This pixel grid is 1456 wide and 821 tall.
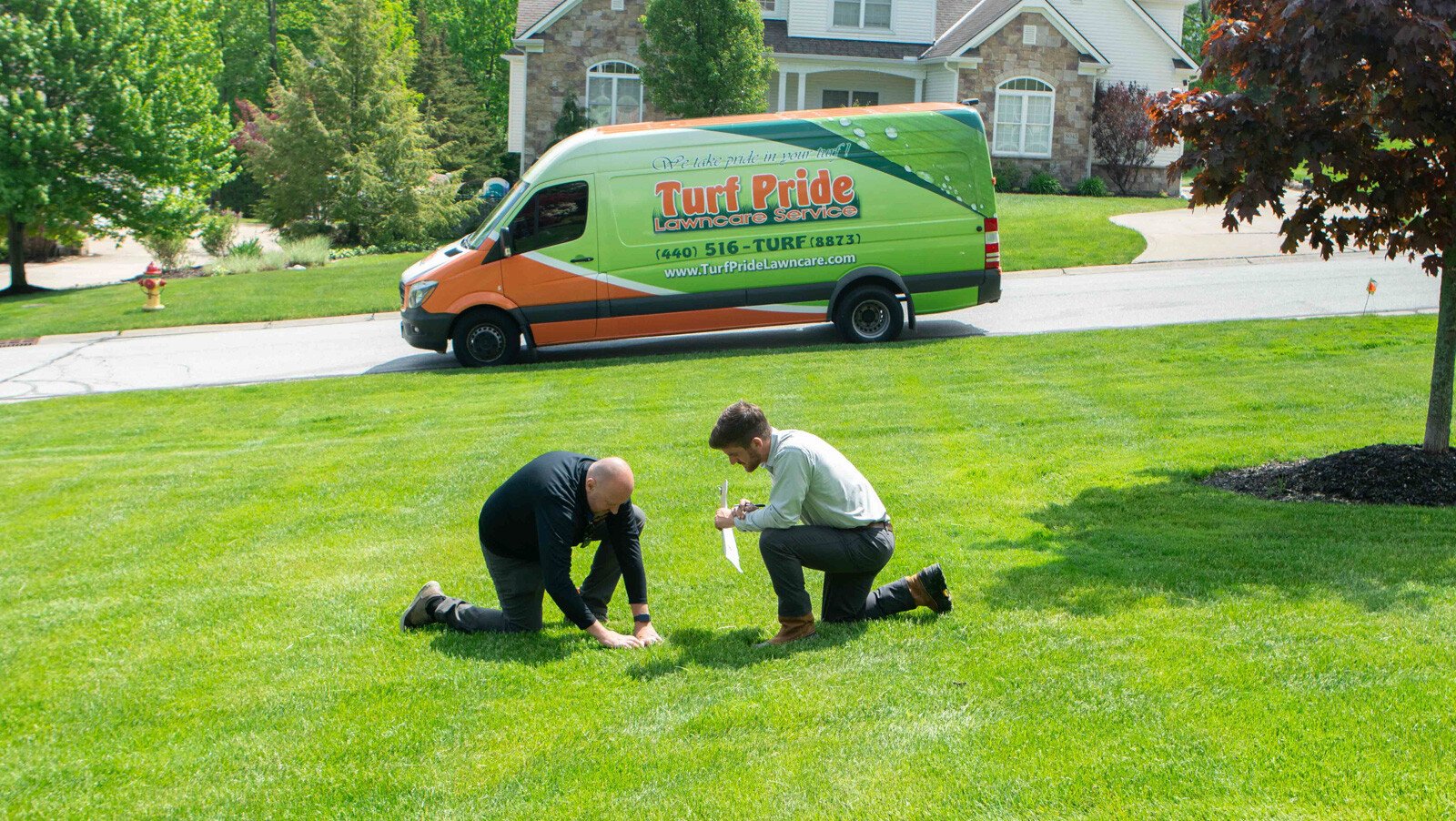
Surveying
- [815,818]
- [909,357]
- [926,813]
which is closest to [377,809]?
[815,818]

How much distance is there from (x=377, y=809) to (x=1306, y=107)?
6.73 metres

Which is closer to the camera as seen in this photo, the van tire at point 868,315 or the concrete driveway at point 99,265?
the van tire at point 868,315

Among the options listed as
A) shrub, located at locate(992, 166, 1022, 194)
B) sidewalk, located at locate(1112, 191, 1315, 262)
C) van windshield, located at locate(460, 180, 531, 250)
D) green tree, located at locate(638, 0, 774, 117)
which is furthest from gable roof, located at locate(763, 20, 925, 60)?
van windshield, located at locate(460, 180, 531, 250)

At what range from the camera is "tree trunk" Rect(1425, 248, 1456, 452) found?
840cm

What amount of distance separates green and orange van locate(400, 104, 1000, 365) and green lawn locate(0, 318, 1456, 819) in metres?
4.38

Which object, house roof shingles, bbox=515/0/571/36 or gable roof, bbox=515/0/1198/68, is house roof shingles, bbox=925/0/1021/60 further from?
house roof shingles, bbox=515/0/571/36

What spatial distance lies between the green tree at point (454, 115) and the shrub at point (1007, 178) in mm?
15438

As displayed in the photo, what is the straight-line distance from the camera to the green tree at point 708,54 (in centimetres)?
2948

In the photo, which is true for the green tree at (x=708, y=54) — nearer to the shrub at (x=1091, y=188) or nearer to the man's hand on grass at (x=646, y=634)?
the shrub at (x=1091, y=188)

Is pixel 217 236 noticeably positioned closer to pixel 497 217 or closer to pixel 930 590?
pixel 497 217

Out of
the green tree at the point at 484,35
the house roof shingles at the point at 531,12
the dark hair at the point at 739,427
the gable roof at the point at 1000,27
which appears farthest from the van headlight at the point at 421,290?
the green tree at the point at 484,35

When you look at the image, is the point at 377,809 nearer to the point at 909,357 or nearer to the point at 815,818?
the point at 815,818

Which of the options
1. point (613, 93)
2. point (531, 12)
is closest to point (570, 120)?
point (613, 93)

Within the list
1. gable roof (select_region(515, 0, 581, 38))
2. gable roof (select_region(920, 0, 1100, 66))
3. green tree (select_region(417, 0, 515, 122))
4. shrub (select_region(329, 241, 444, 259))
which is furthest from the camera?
green tree (select_region(417, 0, 515, 122))
